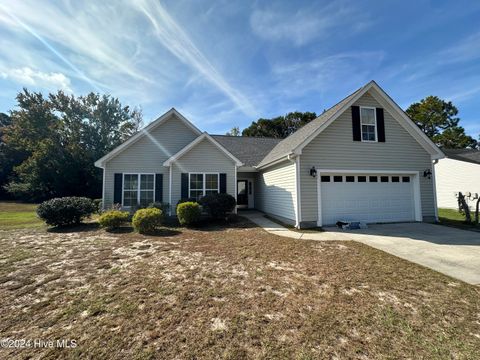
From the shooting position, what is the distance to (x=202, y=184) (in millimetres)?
12898

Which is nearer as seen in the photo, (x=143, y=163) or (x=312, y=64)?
(x=312, y=64)

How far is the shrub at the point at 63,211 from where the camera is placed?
10000 millimetres

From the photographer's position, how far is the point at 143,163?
1309cm

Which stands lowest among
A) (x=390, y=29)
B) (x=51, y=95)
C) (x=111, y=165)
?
(x=111, y=165)

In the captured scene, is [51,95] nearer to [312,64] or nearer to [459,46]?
[312,64]

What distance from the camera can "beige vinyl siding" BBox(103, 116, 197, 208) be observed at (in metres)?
12.7

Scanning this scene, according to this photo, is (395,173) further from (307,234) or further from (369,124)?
(307,234)

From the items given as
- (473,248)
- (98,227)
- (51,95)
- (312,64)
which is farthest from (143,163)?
(51,95)

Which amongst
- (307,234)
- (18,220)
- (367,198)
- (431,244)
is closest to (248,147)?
(367,198)

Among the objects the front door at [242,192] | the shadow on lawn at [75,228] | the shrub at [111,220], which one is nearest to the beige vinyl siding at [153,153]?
the shadow on lawn at [75,228]

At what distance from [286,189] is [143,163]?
8.21 meters

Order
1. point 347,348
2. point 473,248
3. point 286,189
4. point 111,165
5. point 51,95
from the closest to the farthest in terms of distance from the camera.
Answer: point 347,348 → point 473,248 → point 286,189 → point 111,165 → point 51,95

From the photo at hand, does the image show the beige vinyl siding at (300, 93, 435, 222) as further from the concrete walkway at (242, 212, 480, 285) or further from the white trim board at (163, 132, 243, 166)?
the white trim board at (163, 132, 243, 166)

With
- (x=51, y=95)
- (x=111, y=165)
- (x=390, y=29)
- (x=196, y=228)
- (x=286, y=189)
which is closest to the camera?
(x=390, y=29)
